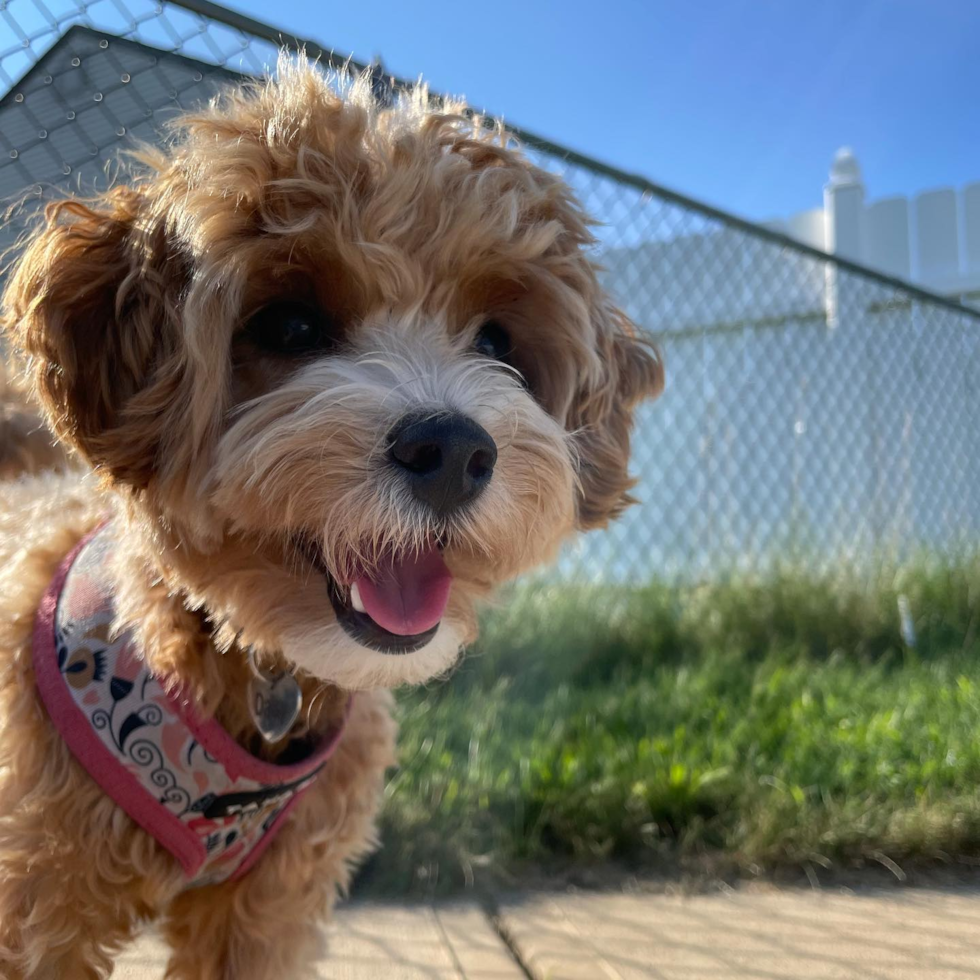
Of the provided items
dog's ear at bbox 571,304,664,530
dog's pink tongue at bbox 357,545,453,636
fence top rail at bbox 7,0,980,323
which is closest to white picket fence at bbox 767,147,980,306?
fence top rail at bbox 7,0,980,323

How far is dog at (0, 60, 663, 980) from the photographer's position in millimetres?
1667

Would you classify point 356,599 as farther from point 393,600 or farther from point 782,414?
point 782,414

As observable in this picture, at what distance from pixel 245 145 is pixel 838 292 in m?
6.21

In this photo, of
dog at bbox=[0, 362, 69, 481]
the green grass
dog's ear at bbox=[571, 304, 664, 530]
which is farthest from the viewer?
the green grass

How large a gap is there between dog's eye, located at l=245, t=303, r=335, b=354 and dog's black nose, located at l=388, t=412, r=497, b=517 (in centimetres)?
39

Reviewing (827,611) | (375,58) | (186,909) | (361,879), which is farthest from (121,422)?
(827,611)

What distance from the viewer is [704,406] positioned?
257 inches

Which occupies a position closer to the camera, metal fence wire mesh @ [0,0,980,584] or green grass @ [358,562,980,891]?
green grass @ [358,562,980,891]

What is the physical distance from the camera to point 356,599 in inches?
70.4

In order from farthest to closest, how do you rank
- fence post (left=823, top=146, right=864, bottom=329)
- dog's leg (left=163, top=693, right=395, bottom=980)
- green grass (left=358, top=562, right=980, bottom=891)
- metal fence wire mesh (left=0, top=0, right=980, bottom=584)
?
fence post (left=823, top=146, right=864, bottom=329) → metal fence wire mesh (left=0, top=0, right=980, bottom=584) → green grass (left=358, top=562, right=980, bottom=891) → dog's leg (left=163, top=693, right=395, bottom=980)

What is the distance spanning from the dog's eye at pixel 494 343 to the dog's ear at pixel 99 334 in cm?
67

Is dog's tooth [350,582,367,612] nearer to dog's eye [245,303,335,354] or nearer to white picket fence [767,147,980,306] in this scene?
dog's eye [245,303,335,354]

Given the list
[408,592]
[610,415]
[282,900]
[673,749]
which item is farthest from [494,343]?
[673,749]

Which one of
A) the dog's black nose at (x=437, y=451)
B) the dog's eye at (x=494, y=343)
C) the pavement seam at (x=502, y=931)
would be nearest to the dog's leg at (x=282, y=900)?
the pavement seam at (x=502, y=931)
